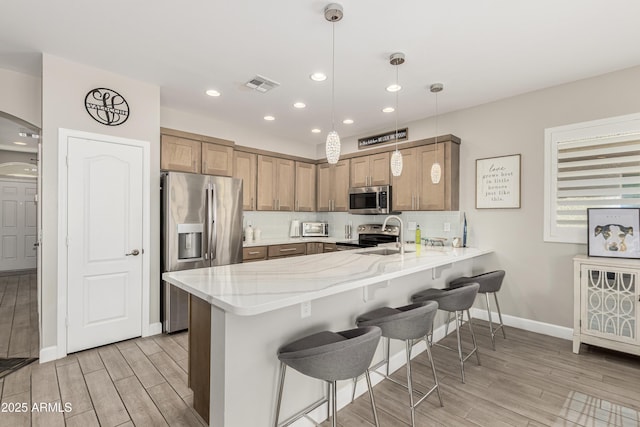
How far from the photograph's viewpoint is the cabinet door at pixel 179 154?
3.70 m

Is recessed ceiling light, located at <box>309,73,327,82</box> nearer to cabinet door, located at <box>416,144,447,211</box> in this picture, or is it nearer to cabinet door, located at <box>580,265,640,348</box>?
cabinet door, located at <box>416,144,447,211</box>

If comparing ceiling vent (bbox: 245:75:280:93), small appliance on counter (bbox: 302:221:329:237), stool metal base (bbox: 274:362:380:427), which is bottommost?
stool metal base (bbox: 274:362:380:427)

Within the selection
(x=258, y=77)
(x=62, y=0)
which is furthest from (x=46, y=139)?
(x=258, y=77)

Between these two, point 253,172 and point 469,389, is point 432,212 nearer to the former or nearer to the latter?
point 469,389

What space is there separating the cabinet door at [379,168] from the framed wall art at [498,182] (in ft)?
4.01

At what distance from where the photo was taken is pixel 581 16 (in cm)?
216

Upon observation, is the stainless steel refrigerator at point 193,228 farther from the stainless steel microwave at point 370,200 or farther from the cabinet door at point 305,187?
the stainless steel microwave at point 370,200

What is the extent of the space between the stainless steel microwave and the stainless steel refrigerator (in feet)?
6.23

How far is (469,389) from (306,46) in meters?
3.04

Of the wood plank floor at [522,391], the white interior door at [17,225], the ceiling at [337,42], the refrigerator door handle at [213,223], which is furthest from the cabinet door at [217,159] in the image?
the white interior door at [17,225]

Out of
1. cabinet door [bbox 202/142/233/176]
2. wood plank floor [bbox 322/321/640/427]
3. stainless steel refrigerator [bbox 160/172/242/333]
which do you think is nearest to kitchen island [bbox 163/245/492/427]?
wood plank floor [bbox 322/321/640/427]

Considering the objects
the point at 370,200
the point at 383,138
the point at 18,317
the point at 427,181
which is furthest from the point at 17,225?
the point at 427,181

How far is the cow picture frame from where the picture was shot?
2799mm

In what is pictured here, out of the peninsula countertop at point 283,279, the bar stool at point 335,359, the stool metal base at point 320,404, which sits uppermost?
the peninsula countertop at point 283,279
